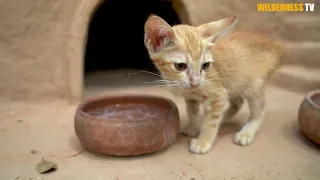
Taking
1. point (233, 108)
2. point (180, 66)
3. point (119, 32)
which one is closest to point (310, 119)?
point (233, 108)

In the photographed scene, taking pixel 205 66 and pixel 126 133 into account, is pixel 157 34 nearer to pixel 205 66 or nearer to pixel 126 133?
pixel 205 66

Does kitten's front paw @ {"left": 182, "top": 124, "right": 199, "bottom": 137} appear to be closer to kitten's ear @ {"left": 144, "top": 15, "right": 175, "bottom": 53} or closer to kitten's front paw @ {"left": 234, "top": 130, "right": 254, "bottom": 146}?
kitten's front paw @ {"left": 234, "top": 130, "right": 254, "bottom": 146}

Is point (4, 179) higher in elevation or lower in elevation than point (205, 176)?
higher

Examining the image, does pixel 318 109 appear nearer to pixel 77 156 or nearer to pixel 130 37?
pixel 77 156

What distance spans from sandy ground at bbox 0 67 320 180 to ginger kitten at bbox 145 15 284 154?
0.40 feet

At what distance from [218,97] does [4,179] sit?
Result: 131 centimetres

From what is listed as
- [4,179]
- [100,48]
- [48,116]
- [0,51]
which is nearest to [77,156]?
[4,179]

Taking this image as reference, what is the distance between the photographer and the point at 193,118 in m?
2.43

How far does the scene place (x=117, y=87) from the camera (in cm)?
359

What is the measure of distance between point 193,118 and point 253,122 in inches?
17.0

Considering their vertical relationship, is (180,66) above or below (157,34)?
below

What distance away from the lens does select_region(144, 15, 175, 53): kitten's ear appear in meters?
1.80

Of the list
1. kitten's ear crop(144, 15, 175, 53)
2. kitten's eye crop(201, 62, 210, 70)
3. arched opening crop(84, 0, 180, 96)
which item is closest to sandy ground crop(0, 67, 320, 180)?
kitten's eye crop(201, 62, 210, 70)

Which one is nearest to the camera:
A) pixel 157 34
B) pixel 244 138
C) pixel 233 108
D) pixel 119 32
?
pixel 157 34
